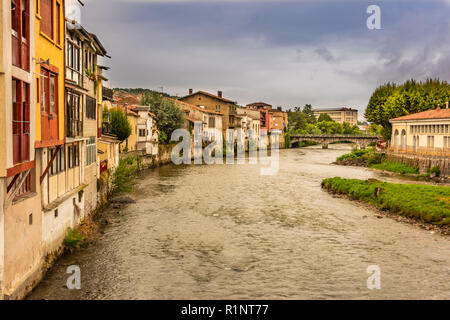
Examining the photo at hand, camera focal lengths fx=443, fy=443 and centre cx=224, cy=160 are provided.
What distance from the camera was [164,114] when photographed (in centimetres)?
6394

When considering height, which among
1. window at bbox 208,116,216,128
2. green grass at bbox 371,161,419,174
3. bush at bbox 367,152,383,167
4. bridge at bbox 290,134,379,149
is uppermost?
window at bbox 208,116,216,128

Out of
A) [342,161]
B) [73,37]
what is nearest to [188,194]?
[73,37]

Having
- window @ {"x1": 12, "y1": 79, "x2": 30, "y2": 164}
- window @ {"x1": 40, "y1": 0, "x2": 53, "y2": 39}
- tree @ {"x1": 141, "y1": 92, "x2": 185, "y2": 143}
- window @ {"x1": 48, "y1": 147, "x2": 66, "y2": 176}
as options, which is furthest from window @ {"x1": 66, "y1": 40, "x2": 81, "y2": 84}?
tree @ {"x1": 141, "y1": 92, "x2": 185, "y2": 143}

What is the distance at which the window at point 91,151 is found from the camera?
21322 millimetres

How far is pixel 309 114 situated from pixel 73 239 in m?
180

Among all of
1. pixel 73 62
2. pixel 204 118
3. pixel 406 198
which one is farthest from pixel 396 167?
pixel 73 62

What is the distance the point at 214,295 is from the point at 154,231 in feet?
28.9

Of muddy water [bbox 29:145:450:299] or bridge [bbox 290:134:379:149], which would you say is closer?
muddy water [bbox 29:145:450:299]

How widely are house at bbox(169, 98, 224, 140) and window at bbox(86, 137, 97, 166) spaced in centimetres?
4723

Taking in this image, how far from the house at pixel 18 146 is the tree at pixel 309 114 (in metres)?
175

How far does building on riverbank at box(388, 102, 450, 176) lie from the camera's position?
46.4 m

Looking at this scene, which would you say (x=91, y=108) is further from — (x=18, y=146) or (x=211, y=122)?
(x=211, y=122)

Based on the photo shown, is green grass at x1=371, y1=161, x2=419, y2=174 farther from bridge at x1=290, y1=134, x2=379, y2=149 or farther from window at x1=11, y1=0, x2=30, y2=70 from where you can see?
bridge at x1=290, y1=134, x2=379, y2=149

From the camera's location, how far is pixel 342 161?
65938mm
